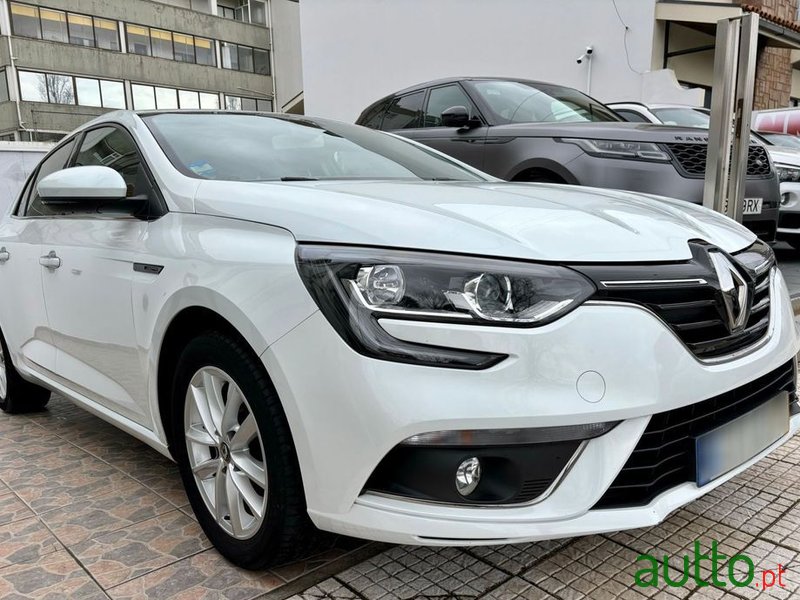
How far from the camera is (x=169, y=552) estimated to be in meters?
2.21

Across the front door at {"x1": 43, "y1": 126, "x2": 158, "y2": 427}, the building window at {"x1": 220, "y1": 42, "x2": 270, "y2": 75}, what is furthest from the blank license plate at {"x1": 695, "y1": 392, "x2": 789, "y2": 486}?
the building window at {"x1": 220, "y1": 42, "x2": 270, "y2": 75}

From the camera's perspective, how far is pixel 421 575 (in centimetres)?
201

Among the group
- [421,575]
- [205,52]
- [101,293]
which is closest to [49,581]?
[101,293]

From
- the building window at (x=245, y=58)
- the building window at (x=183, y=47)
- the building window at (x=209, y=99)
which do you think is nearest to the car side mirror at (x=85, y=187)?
the building window at (x=183, y=47)

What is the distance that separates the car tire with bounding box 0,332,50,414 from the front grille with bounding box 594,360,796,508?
3.20 m

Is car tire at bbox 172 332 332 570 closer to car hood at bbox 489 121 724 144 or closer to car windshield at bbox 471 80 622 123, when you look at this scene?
car hood at bbox 489 121 724 144

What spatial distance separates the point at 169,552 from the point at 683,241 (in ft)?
5.99

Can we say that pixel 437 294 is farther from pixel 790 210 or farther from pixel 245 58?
pixel 245 58

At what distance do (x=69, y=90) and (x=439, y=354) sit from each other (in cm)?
3403

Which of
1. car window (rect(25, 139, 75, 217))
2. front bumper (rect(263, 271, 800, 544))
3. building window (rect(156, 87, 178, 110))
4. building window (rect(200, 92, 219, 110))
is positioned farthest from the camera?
building window (rect(200, 92, 219, 110))

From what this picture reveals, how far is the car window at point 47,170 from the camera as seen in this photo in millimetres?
3206

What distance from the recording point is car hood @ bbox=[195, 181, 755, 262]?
5.48ft

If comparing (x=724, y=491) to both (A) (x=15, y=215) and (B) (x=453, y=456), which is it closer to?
(B) (x=453, y=456)

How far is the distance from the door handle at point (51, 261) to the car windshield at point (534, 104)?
12.1ft
